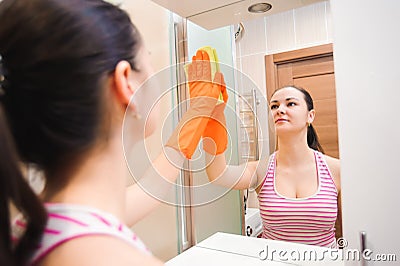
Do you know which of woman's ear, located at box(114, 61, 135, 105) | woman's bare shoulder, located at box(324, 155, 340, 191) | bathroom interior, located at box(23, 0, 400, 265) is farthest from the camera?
woman's bare shoulder, located at box(324, 155, 340, 191)

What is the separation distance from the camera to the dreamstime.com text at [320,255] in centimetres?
66

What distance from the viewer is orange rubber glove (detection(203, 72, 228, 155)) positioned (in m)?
0.85

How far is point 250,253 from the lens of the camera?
36.6 inches

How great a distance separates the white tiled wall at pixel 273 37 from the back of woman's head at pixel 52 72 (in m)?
0.61

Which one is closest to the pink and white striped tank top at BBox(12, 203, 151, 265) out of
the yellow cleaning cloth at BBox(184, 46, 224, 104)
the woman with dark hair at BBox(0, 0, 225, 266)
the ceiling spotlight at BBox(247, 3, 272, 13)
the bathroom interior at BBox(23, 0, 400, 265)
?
the woman with dark hair at BBox(0, 0, 225, 266)

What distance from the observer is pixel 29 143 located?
352mm

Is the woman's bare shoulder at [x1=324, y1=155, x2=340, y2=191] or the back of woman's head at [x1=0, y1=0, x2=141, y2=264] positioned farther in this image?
the woman's bare shoulder at [x1=324, y1=155, x2=340, y2=191]

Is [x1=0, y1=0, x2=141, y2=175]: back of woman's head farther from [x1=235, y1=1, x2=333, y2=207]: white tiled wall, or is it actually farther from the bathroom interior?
[x1=235, y1=1, x2=333, y2=207]: white tiled wall

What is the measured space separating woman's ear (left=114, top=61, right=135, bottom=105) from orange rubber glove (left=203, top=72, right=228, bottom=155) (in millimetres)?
448

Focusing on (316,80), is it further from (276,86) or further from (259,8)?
(259,8)

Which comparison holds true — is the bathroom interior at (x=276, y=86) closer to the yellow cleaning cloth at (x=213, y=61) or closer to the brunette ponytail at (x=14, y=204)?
the yellow cleaning cloth at (x=213, y=61)

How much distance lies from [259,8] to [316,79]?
0.93 ft

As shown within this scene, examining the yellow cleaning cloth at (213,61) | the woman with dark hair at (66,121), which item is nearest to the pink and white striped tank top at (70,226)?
the woman with dark hair at (66,121)

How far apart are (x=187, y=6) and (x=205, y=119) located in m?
0.40
